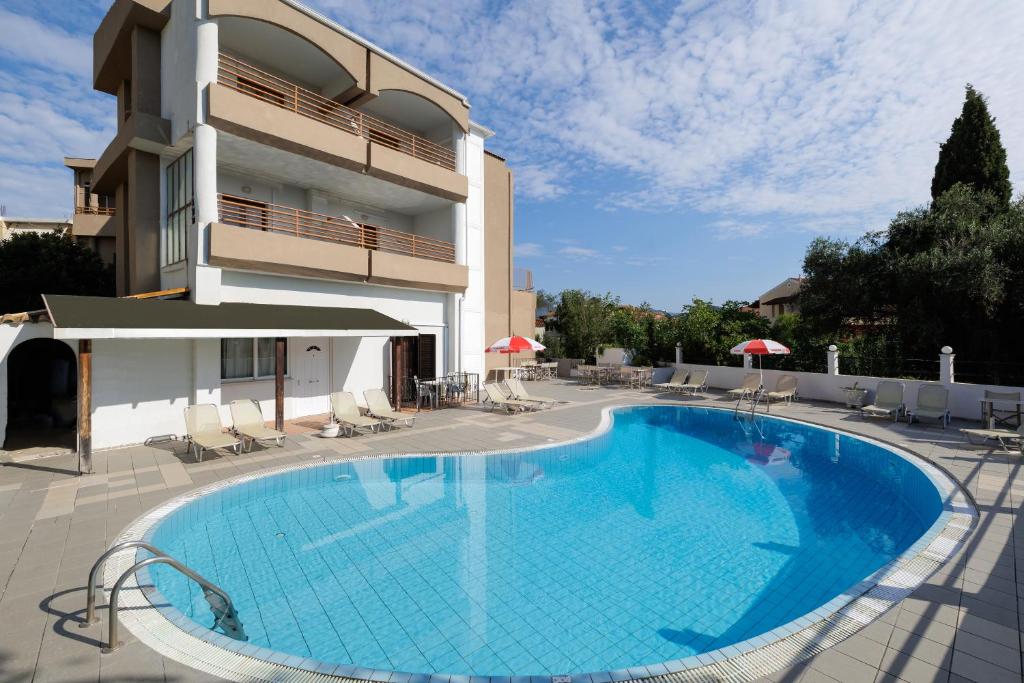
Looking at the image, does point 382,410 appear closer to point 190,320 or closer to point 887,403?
point 190,320

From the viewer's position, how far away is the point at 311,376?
620 inches

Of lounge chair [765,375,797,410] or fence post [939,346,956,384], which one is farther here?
lounge chair [765,375,797,410]

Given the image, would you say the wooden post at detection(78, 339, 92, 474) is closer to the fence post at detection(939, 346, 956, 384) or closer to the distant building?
the fence post at detection(939, 346, 956, 384)

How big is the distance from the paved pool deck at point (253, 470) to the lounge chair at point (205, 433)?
1.14 ft

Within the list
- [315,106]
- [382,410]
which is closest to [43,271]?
[315,106]

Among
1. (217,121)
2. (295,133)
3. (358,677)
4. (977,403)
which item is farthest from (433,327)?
(977,403)

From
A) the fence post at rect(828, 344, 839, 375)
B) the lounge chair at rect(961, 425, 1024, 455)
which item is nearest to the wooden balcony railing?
the fence post at rect(828, 344, 839, 375)

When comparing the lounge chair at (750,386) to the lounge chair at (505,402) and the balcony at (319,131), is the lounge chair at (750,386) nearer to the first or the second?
the lounge chair at (505,402)

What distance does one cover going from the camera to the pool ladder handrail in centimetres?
409

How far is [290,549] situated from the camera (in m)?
6.95

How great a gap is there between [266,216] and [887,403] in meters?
21.5

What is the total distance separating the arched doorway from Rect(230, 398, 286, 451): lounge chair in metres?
3.54

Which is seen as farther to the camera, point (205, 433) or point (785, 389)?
point (785, 389)

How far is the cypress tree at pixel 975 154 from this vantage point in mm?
21703
